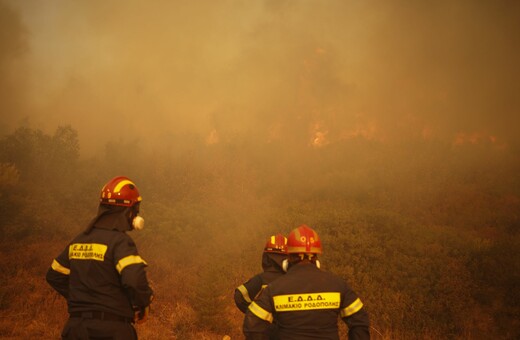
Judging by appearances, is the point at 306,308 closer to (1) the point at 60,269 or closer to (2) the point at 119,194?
(2) the point at 119,194

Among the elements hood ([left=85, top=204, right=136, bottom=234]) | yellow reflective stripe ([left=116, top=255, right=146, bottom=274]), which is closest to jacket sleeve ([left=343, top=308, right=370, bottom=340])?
yellow reflective stripe ([left=116, top=255, right=146, bottom=274])

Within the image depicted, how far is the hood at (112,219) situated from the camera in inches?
127

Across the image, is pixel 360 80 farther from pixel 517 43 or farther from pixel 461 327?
pixel 461 327

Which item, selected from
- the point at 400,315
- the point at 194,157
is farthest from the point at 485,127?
the point at 400,315

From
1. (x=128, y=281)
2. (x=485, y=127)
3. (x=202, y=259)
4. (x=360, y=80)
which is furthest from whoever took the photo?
(x=360, y=80)

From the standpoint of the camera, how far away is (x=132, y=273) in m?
2.88

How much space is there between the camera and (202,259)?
1564 centimetres

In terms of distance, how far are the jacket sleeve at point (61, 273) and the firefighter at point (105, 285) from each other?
17cm

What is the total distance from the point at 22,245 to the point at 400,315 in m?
15.0

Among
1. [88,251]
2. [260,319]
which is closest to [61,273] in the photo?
[88,251]

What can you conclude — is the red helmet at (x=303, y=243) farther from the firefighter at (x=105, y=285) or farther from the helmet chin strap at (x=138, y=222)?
the helmet chin strap at (x=138, y=222)

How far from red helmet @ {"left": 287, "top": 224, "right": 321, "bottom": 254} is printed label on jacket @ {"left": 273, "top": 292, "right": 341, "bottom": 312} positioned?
41 cm

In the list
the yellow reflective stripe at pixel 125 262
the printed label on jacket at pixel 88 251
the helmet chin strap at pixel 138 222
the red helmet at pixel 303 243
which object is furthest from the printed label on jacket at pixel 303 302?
the printed label on jacket at pixel 88 251

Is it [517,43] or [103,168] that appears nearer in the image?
[103,168]
